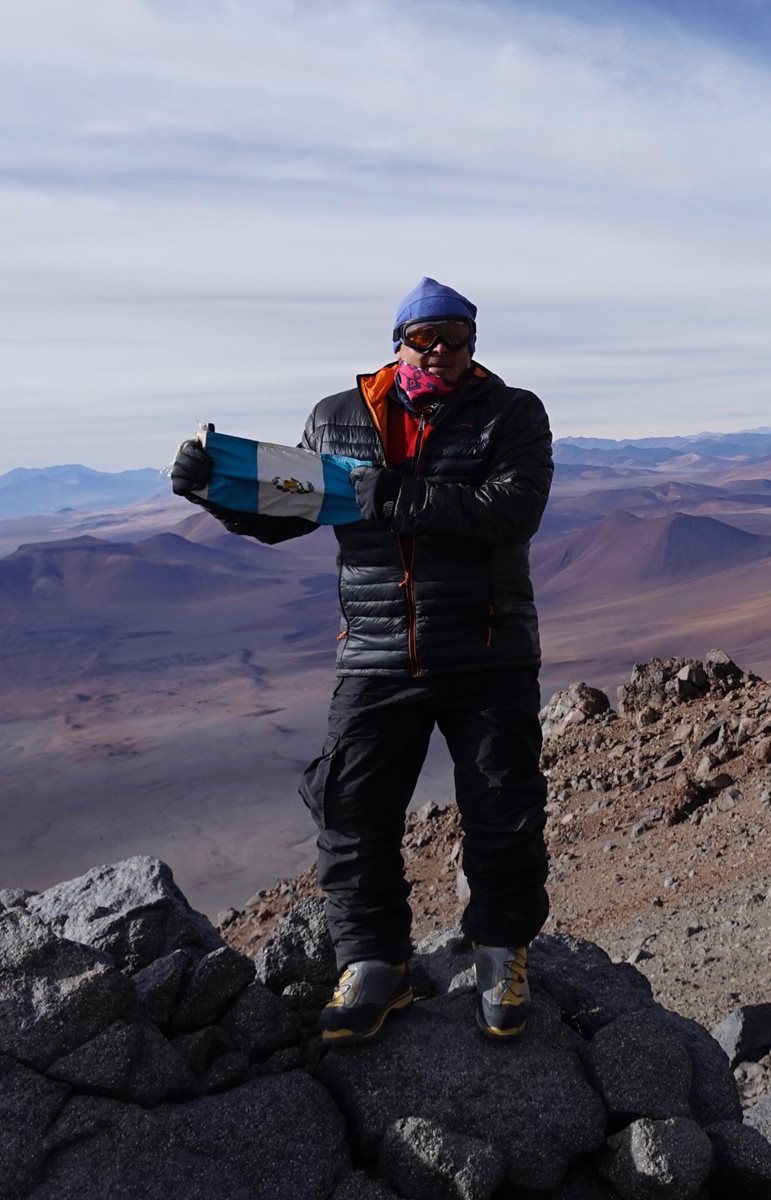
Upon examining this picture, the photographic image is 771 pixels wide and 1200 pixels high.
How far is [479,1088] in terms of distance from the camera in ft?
12.3

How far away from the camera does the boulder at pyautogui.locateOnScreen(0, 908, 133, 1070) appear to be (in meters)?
3.52

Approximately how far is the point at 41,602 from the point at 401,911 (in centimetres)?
10614

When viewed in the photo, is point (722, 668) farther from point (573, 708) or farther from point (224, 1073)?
point (224, 1073)

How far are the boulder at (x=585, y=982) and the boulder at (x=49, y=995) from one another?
5.72 ft

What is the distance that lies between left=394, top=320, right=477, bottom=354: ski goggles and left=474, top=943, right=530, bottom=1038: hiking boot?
2.21 metres

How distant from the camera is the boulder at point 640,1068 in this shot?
12.4 ft

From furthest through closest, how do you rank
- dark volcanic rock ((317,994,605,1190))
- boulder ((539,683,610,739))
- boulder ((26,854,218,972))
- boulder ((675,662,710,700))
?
boulder ((539,683,610,739))
boulder ((675,662,710,700))
boulder ((26,854,218,972))
dark volcanic rock ((317,994,605,1190))

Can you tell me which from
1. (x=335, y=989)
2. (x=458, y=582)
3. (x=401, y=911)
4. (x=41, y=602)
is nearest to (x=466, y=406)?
(x=458, y=582)

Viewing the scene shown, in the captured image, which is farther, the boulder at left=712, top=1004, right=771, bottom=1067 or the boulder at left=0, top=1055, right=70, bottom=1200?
the boulder at left=712, top=1004, right=771, bottom=1067

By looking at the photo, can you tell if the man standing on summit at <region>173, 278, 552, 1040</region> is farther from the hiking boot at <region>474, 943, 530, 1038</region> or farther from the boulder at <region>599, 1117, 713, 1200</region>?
the boulder at <region>599, 1117, 713, 1200</region>

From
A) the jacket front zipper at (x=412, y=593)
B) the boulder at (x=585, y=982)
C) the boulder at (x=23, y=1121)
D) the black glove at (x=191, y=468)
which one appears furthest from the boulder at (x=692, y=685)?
the boulder at (x=23, y=1121)

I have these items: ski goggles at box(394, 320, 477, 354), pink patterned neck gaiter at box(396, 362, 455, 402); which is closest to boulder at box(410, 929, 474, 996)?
pink patterned neck gaiter at box(396, 362, 455, 402)

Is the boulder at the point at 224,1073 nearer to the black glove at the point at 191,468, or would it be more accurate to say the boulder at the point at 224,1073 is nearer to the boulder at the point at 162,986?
the boulder at the point at 162,986

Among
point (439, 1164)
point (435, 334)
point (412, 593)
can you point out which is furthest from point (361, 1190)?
point (435, 334)
